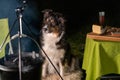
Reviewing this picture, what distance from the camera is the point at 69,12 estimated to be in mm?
3795

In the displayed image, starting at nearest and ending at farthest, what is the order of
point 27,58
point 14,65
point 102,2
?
point 14,65
point 27,58
point 102,2

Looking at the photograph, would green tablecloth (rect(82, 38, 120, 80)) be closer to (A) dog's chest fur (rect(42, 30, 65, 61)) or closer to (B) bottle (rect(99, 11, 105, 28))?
(B) bottle (rect(99, 11, 105, 28))

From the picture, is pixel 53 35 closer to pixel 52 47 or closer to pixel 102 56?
pixel 52 47

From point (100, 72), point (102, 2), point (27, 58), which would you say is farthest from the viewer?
point (102, 2)

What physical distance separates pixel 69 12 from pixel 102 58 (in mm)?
772

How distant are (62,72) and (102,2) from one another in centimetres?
113

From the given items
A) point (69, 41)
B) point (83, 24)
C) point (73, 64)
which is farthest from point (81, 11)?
point (73, 64)

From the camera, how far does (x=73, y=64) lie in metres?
3.95

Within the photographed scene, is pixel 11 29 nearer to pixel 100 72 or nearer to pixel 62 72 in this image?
pixel 62 72

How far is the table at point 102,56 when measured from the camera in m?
3.58

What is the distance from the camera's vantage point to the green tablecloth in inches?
141

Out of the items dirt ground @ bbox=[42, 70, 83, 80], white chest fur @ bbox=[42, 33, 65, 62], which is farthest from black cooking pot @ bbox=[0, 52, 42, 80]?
dirt ground @ bbox=[42, 70, 83, 80]

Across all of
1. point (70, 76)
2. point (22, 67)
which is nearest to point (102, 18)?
point (70, 76)

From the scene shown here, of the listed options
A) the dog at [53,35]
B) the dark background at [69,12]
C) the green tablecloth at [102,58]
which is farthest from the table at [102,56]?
the dog at [53,35]
